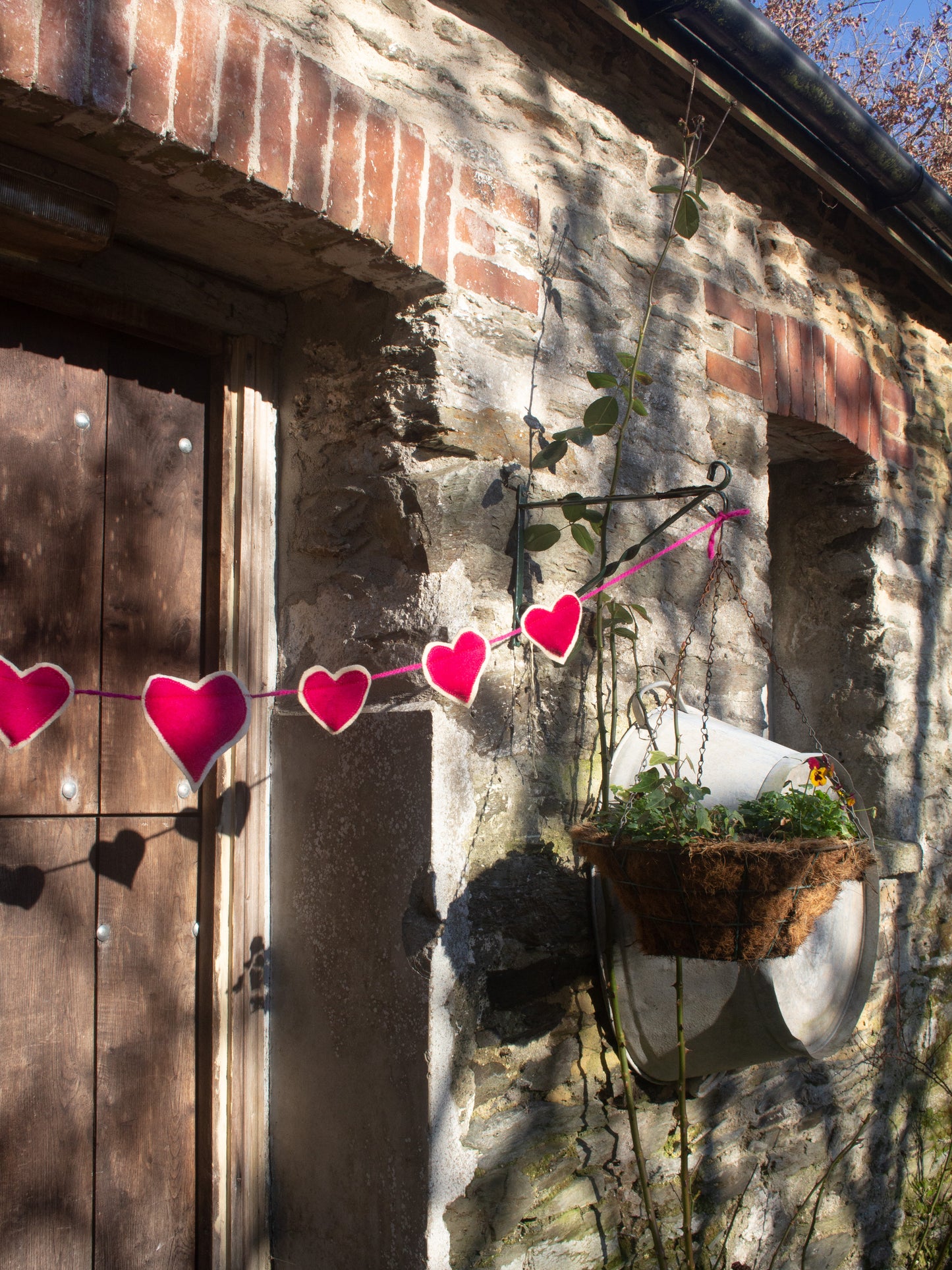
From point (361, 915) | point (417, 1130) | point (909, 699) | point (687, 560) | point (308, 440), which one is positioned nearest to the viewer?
point (417, 1130)

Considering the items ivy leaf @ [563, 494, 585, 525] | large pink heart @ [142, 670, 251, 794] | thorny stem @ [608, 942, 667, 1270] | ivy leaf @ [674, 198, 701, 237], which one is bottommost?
thorny stem @ [608, 942, 667, 1270]

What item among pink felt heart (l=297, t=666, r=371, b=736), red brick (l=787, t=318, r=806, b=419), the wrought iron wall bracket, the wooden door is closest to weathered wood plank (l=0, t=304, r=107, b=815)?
the wooden door

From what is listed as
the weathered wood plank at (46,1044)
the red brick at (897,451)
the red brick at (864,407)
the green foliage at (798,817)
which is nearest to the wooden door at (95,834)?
the weathered wood plank at (46,1044)

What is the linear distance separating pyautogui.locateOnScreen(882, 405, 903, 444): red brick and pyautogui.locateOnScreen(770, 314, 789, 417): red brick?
25.4 inches

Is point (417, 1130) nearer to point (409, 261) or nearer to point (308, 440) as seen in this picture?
point (308, 440)

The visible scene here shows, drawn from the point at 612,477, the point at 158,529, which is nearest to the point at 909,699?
the point at 612,477

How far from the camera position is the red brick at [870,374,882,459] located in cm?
318

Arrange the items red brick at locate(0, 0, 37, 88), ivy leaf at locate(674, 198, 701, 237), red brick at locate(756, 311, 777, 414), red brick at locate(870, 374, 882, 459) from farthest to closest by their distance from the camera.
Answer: red brick at locate(870, 374, 882, 459)
red brick at locate(756, 311, 777, 414)
ivy leaf at locate(674, 198, 701, 237)
red brick at locate(0, 0, 37, 88)

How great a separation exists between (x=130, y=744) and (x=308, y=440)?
0.68 m

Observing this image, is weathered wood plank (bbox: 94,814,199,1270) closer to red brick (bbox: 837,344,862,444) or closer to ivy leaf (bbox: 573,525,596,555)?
ivy leaf (bbox: 573,525,596,555)

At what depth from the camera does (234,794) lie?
1904mm

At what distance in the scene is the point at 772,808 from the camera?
1.77 metres

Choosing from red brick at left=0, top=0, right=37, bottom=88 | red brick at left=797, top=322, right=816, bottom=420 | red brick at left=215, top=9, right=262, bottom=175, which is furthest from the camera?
red brick at left=797, top=322, right=816, bottom=420

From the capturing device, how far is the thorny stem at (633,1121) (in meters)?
1.90
